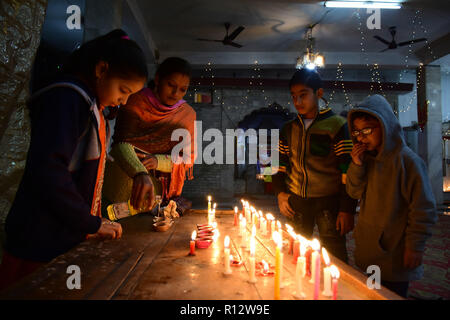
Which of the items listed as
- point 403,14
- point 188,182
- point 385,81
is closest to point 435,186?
point 385,81

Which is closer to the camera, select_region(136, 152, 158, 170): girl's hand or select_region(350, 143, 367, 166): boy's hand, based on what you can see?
select_region(350, 143, 367, 166): boy's hand

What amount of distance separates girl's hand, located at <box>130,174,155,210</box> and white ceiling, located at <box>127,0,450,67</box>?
6267mm

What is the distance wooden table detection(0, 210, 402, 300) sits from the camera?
1.09m

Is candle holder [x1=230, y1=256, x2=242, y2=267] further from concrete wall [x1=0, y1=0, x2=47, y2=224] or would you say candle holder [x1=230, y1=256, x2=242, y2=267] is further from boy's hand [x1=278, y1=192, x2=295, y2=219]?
concrete wall [x1=0, y1=0, x2=47, y2=224]

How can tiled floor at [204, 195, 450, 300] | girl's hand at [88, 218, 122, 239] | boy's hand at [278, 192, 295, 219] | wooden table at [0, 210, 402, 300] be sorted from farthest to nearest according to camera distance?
tiled floor at [204, 195, 450, 300], boy's hand at [278, 192, 295, 219], girl's hand at [88, 218, 122, 239], wooden table at [0, 210, 402, 300]

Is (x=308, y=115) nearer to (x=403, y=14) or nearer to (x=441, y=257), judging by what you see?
(x=441, y=257)

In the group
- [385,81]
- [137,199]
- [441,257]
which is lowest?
[441,257]

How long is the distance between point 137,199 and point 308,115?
186 cm

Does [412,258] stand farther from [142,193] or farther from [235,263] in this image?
[142,193]

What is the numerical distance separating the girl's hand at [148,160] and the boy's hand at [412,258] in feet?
6.73

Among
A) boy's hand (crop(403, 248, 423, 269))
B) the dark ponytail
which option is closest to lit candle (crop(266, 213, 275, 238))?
boy's hand (crop(403, 248, 423, 269))

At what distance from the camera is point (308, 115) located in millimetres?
2746

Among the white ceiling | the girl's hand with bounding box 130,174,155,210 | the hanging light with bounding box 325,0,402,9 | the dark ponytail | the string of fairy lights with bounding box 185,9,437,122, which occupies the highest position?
the white ceiling

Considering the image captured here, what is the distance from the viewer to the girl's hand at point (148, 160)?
7.75 feet
